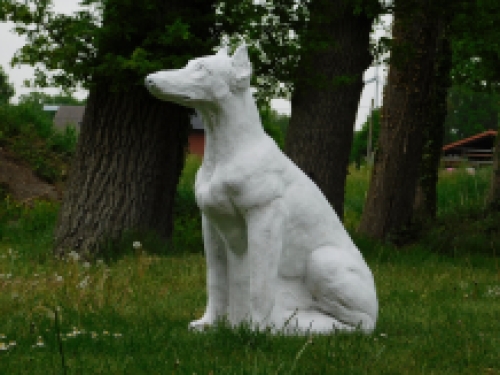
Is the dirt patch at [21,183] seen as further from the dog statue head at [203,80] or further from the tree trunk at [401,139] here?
the dog statue head at [203,80]

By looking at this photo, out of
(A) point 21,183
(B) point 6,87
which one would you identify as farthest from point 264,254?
(B) point 6,87

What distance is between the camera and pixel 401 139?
12.4 m

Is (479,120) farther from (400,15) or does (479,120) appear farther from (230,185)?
(230,185)

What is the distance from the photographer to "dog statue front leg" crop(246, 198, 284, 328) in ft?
16.1

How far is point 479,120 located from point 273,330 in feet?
228

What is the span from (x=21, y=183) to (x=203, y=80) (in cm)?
1038

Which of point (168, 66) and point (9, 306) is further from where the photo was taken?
point (168, 66)

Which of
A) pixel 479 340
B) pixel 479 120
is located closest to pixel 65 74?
pixel 479 340

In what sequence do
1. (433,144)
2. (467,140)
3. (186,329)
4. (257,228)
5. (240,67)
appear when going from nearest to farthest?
(257,228), (240,67), (186,329), (433,144), (467,140)

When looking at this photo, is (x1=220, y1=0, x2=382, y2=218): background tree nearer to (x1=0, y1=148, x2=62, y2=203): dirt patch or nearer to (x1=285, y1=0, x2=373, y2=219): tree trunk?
(x1=285, y1=0, x2=373, y2=219): tree trunk

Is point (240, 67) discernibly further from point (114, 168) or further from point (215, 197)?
point (114, 168)

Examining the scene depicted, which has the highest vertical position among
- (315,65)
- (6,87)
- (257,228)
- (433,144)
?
(6,87)

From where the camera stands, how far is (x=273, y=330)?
5.02 metres

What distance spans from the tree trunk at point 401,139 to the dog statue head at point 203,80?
729cm
